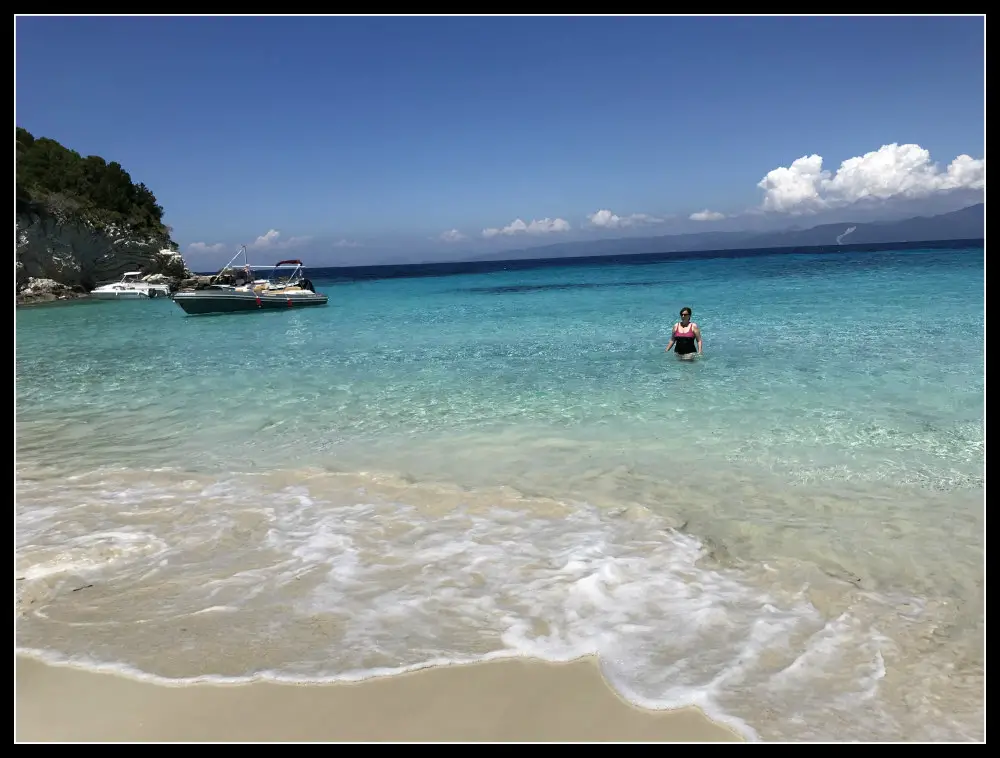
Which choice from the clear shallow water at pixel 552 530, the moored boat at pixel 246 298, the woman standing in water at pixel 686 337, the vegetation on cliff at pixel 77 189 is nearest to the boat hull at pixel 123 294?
the vegetation on cliff at pixel 77 189

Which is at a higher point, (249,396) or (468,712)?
(249,396)

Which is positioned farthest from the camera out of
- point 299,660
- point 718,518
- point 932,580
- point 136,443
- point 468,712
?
point 136,443

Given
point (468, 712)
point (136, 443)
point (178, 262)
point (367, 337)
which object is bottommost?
point (468, 712)

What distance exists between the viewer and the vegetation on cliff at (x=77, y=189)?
177 feet

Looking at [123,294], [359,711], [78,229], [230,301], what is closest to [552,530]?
[359,711]

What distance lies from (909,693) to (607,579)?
200cm

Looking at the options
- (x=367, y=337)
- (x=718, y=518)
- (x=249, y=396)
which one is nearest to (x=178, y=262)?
(x=367, y=337)

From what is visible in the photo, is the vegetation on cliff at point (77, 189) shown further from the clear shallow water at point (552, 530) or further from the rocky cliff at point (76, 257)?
the clear shallow water at point (552, 530)

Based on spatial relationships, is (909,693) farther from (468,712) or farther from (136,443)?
(136,443)

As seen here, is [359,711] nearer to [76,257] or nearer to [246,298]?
[246,298]

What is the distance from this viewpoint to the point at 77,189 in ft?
196

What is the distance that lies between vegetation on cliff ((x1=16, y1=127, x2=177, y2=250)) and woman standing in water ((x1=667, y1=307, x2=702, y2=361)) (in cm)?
5737
